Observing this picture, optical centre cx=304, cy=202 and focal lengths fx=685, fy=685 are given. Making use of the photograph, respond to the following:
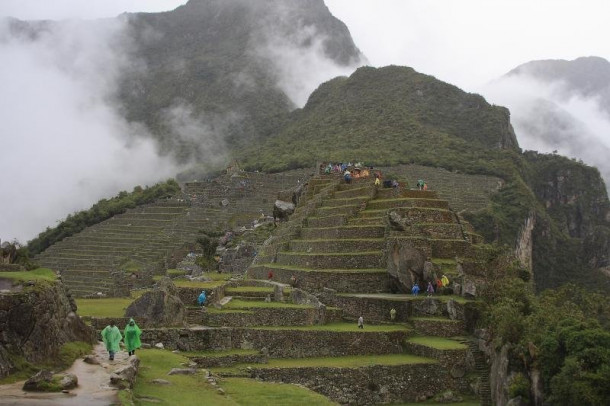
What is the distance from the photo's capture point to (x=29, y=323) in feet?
35.4

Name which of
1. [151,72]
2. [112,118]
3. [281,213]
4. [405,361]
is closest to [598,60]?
[151,72]

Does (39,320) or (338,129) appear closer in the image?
(39,320)

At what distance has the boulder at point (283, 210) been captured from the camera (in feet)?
140

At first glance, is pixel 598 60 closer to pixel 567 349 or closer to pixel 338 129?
pixel 338 129

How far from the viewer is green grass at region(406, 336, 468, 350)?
20.4 meters

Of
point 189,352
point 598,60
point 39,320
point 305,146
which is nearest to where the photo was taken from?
point 39,320

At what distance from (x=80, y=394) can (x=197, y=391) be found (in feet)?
9.24

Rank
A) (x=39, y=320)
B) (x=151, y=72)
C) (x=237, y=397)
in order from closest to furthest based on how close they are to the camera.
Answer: (x=39, y=320) → (x=237, y=397) → (x=151, y=72)

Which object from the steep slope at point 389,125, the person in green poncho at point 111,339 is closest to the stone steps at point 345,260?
the person in green poncho at point 111,339

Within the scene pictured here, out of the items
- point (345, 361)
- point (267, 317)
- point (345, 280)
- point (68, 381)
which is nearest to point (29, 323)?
point (68, 381)

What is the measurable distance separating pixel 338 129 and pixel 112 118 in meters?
46.9

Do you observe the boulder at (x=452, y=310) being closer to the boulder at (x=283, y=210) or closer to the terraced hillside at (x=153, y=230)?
the terraced hillside at (x=153, y=230)

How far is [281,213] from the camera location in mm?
43312

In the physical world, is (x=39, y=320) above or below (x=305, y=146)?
below
